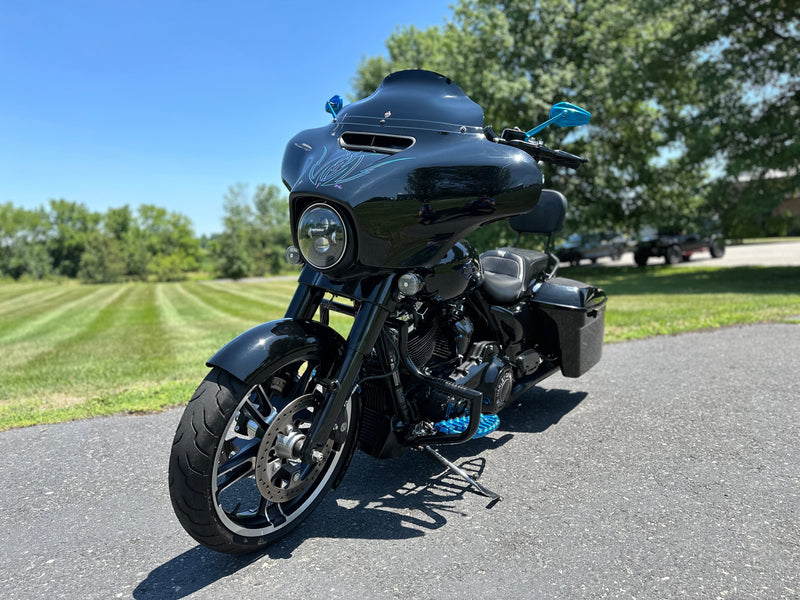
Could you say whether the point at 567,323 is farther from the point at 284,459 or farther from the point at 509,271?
the point at 284,459

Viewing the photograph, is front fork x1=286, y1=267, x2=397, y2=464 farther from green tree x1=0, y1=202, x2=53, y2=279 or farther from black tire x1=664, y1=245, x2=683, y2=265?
green tree x1=0, y1=202, x2=53, y2=279

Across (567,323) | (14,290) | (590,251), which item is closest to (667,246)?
(590,251)

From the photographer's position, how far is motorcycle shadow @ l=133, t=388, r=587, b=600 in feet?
7.87

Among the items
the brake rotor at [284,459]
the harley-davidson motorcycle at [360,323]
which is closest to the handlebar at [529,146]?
the harley-davidson motorcycle at [360,323]

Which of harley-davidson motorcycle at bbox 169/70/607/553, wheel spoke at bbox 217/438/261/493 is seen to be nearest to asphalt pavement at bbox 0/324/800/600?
harley-davidson motorcycle at bbox 169/70/607/553

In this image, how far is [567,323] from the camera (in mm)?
4230

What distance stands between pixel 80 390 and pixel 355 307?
14.1 feet

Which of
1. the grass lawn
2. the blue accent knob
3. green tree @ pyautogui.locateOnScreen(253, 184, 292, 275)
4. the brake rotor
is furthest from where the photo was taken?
green tree @ pyautogui.locateOnScreen(253, 184, 292, 275)

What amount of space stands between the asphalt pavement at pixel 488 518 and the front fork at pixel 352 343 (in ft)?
1.86

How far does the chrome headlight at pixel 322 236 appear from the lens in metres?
2.45

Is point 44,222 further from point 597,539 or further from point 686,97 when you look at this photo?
point 597,539

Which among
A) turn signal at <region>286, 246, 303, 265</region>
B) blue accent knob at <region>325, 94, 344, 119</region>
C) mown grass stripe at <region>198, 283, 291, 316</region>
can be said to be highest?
blue accent knob at <region>325, 94, 344, 119</region>

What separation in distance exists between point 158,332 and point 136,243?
56.5 m

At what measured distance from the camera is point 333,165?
8.32 ft
